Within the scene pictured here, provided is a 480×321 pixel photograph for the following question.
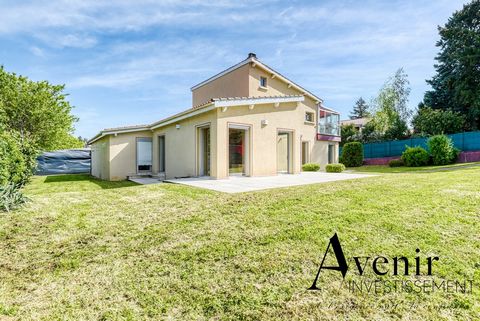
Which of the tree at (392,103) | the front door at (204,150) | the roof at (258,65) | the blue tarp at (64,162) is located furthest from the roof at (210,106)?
the tree at (392,103)

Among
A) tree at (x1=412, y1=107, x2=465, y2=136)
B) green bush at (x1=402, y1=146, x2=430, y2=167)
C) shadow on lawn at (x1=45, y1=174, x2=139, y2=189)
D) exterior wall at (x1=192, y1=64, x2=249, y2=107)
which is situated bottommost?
shadow on lawn at (x1=45, y1=174, x2=139, y2=189)

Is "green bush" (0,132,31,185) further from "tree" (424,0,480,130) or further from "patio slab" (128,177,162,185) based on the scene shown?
"tree" (424,0,480,130)

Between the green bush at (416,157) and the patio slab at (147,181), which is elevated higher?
the green bush at (416,157)

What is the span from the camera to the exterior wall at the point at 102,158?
1756 cm

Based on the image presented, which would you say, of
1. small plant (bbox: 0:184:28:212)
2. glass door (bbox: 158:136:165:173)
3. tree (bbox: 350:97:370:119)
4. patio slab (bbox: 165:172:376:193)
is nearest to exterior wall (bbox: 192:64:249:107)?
glass door (bbox: 158:136:165:173)

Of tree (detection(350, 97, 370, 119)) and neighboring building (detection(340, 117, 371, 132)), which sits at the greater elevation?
tree (detection(350, 97, 370, 119))

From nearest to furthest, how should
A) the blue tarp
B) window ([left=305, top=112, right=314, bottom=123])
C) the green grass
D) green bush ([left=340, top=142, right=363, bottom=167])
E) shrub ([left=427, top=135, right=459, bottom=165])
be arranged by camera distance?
the green grass, shrub ([left=427, top=135, right=459, bottom=165]), window ([left=305, top=112, right=314, bottom=123]), the blue tarp, green bush ([left=340, top=142, right=363, bottom=167])

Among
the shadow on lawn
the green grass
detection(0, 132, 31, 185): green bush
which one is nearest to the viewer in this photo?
the green grass

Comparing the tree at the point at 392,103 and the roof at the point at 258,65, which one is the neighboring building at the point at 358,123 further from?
the roof at the point at 258,65

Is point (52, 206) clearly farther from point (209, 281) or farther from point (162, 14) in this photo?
point (162, 14)

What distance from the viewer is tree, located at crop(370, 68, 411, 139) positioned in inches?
1371

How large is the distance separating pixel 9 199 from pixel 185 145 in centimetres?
807

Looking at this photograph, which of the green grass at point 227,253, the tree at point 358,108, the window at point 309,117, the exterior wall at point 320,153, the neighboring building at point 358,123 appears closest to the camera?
the green grass at point 227,253

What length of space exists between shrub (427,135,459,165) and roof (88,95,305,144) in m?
15.4
